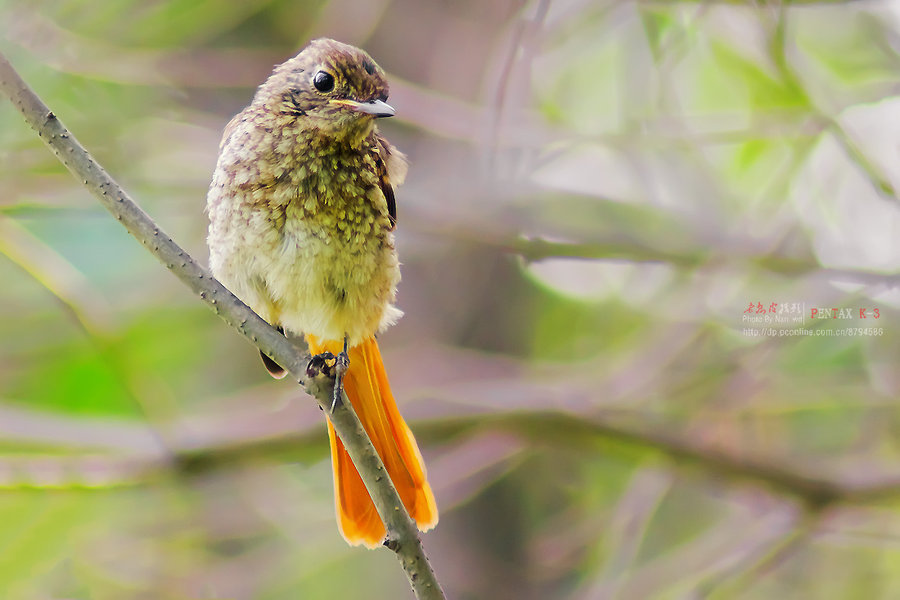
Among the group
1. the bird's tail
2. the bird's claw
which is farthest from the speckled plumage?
the bird's claw

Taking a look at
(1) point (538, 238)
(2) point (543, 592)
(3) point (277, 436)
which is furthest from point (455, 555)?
(1) point (538, 238)

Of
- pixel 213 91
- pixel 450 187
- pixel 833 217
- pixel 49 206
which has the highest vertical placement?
pixel 213 91

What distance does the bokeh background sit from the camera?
3908 millimetres

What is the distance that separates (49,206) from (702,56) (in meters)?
3.65

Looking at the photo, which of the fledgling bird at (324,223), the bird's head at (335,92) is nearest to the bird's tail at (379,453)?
→ the fledgling bird at (324,223)

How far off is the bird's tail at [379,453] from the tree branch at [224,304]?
63 centimetres

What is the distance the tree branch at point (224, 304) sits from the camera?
77.8 inches

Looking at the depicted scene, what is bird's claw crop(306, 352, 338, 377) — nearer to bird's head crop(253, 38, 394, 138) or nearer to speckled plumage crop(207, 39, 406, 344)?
speckled plumage crop(207, 39, 406, 344)

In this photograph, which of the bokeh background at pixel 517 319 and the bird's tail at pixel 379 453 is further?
the bokeh background at pixel 517 319

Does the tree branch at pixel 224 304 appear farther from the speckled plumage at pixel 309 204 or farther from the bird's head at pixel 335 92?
the bird's head at pixel 335 92

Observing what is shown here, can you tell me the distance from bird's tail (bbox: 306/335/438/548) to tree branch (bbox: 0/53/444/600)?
634mm

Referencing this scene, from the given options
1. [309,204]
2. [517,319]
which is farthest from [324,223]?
[517,319]

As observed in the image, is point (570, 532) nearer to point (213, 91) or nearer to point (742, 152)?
point (742, 152)

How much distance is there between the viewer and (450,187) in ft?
15.9
